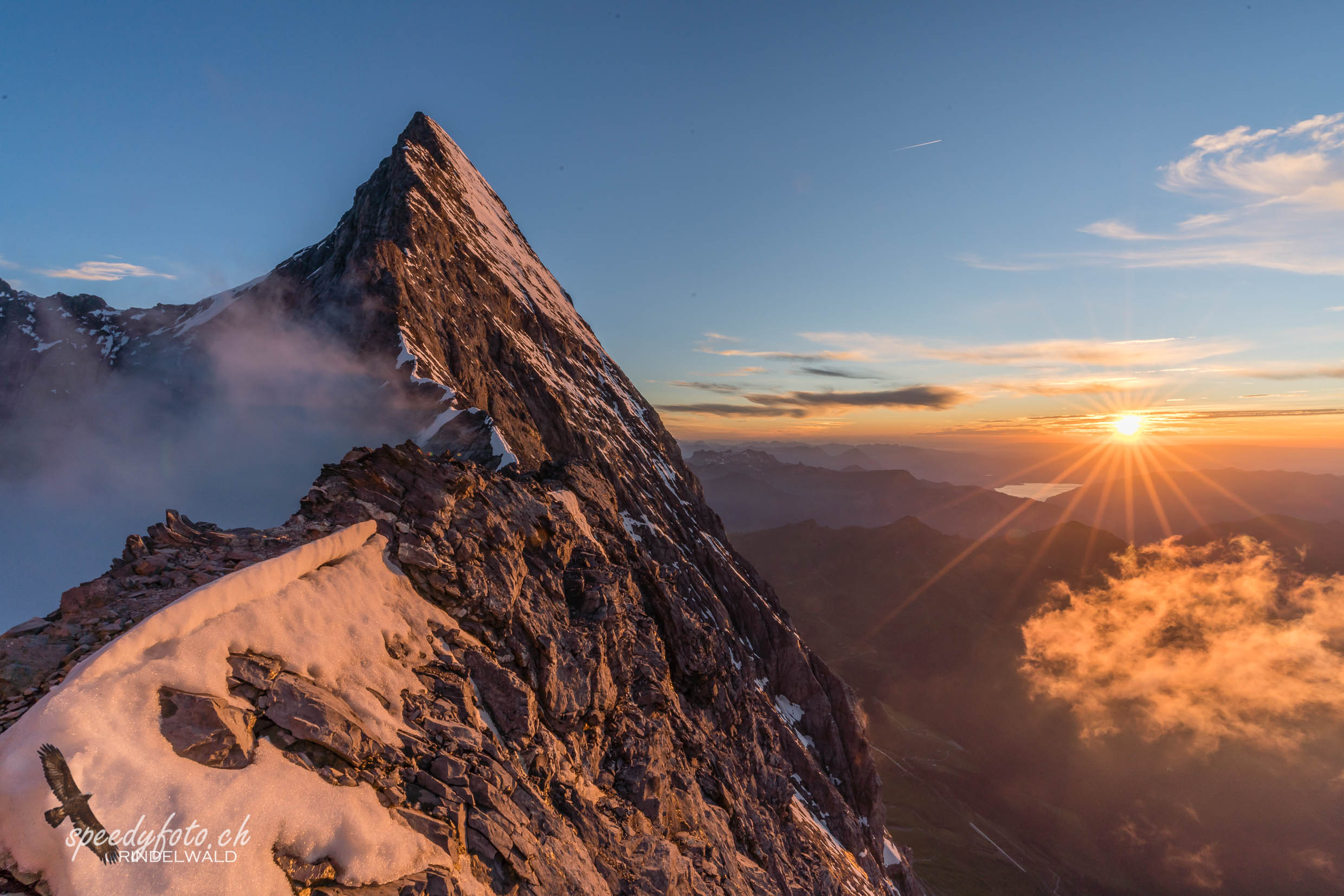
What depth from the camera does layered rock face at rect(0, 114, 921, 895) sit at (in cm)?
979

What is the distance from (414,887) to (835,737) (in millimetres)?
54686

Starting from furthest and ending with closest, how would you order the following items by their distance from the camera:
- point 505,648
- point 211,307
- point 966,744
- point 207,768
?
point 966,744
point 211,307
point 505,648
point 207,768

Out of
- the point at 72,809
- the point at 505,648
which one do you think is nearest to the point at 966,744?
the point at 505,648

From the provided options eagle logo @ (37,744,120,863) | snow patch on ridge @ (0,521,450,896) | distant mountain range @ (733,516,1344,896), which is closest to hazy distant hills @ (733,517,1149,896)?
distant mountain range @ (733,516,1344,896)

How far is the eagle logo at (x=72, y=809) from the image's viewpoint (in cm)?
634

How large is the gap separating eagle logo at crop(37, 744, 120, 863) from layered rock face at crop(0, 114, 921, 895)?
20.4 inches

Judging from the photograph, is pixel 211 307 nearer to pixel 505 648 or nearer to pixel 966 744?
pixel 505 648

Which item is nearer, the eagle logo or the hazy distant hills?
the eagle logo

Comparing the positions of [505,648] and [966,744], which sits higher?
[505,648]

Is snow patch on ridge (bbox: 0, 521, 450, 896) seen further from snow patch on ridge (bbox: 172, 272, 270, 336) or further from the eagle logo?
snow patch on ridge (bbox: 172, 272, 270, 336)

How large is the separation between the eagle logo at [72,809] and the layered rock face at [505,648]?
519mm

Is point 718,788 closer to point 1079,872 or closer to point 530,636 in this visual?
point 530,636

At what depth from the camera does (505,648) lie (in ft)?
55.5

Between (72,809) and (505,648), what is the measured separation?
10871mm
